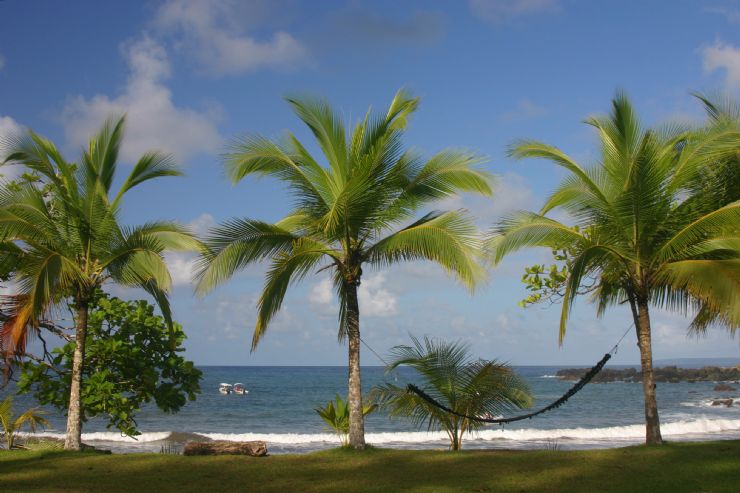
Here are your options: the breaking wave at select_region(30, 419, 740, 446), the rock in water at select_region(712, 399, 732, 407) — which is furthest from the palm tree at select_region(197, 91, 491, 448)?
the rock in water at select_region(712, 399, 732, 407)

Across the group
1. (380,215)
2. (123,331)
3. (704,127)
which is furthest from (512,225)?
(123,331)

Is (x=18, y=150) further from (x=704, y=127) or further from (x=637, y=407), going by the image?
(x=637, y=407)

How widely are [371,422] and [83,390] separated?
22889mm

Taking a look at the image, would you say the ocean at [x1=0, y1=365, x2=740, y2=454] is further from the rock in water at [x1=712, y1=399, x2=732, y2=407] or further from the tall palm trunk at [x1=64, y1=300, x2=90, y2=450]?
the tall palm trunk at [x1=64, y1=300, x2=90, y2=450]

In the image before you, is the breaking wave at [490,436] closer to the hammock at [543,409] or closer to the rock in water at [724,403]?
the hammock at [543,409]

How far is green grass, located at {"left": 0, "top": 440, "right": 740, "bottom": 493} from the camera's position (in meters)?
8.28

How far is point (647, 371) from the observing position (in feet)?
38.9

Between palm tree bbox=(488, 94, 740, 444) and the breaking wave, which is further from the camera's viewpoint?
the breaking wave

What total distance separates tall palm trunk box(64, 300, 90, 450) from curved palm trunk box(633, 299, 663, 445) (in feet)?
31.9

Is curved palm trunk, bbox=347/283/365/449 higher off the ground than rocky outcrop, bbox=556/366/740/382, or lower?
higher

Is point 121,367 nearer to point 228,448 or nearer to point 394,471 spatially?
point 228,448

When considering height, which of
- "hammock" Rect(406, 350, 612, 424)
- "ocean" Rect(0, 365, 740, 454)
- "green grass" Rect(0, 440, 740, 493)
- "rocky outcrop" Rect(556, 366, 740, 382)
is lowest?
"ocean" Rect(0, 365, 740, 454)

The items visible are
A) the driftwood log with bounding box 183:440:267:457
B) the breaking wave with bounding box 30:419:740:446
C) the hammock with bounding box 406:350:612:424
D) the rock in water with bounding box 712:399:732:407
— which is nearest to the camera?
the driftwood log with bounding box 183:440:267:457

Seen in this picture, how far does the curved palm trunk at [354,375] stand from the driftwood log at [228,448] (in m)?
1.55
